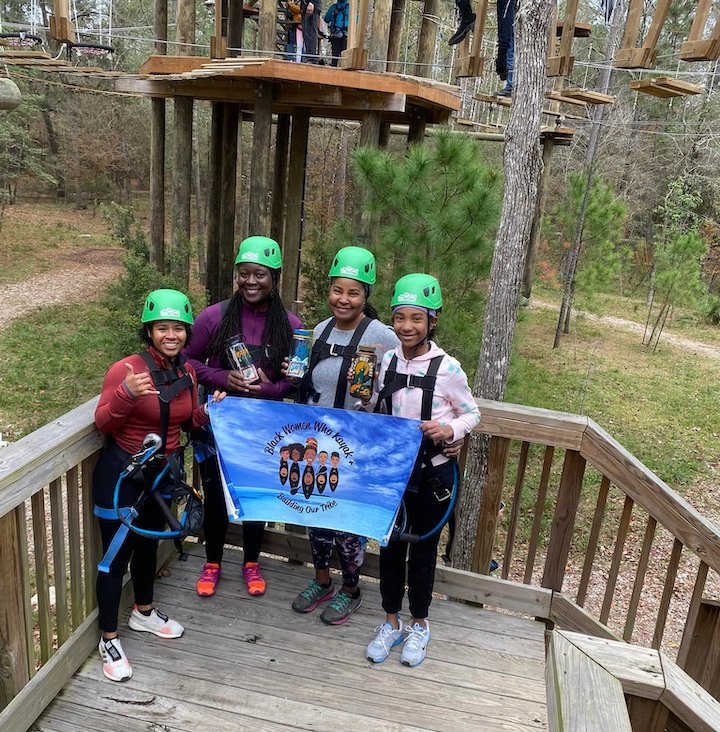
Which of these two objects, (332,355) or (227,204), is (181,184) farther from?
(332,355)

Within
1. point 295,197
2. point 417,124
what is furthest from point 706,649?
point 295,197

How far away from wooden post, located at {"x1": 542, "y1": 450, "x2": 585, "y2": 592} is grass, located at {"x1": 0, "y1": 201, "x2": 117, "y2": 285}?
55.4 ft

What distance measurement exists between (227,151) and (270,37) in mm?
3312

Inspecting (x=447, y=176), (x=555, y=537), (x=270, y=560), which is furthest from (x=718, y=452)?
(x=270, y=560)

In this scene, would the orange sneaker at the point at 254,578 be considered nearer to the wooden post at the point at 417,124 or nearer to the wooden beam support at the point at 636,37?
the wooden beam support at the point at 636,37

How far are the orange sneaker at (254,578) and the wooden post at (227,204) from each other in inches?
288

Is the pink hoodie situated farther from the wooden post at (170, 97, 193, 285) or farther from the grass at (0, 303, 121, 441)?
the grass at (0, 303, 121, 441)

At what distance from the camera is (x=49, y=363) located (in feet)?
37.9

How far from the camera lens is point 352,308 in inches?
116

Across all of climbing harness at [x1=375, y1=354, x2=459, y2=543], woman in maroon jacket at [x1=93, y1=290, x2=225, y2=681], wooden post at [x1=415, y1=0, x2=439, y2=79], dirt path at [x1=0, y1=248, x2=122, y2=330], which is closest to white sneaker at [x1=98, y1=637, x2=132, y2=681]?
woman in maroon jacket at [x1=93, y1=290, x2=225, y2=681]

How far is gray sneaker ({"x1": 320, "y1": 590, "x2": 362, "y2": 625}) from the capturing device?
10.4 ft

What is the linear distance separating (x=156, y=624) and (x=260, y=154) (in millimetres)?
6225

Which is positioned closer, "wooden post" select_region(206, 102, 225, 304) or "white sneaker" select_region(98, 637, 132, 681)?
"white sneaker" select_region(98, 637, 132, 681)

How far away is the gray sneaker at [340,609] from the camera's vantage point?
3178 mm
